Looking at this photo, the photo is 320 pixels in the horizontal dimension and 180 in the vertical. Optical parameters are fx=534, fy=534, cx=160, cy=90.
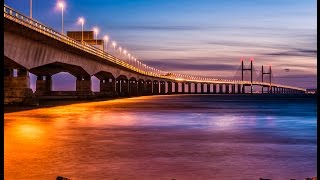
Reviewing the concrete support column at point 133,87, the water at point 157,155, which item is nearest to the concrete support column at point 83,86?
the concrete support column at point 133,87

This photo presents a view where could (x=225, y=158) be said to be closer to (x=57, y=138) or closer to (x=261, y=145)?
(x=261, y=145)

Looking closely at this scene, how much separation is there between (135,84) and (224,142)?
16681 cm

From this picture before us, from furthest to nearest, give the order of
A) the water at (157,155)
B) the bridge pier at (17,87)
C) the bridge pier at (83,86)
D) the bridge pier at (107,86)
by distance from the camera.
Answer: the bridge pier at (107,86) < the bridge pier at (83,86) < the bridge pier at (17,87) < the water at (157,155)

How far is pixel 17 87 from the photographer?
60.6 m

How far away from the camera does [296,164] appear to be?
15.6 meters

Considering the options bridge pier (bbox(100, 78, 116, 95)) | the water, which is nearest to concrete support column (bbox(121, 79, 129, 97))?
bridge pier (bbox(100, 78, 116, 95))

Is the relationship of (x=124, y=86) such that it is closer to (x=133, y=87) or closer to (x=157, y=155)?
(x=133, y=87)

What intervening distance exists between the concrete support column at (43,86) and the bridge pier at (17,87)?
54562mm

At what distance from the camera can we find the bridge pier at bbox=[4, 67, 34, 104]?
6031 centimetres

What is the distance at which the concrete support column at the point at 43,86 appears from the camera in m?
116

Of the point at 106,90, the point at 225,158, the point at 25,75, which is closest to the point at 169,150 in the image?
the point at 225,158

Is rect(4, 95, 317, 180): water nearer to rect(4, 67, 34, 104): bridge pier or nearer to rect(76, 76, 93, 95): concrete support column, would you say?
rect(4, 67, 34, 104): bridge pier

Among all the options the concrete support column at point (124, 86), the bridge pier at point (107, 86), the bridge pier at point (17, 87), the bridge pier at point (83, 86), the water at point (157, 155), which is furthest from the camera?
the concrete support column at point (124, 86)

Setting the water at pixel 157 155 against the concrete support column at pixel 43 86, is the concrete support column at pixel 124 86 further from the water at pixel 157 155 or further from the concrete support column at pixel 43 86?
the water at pixel 157 155
